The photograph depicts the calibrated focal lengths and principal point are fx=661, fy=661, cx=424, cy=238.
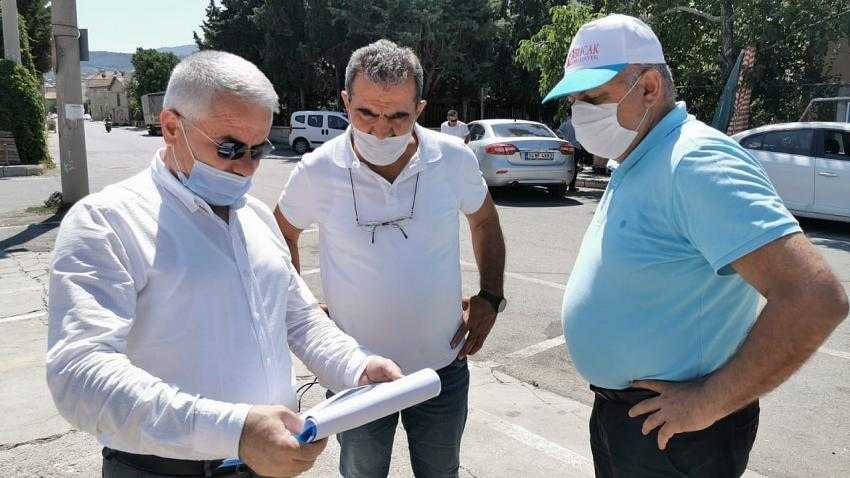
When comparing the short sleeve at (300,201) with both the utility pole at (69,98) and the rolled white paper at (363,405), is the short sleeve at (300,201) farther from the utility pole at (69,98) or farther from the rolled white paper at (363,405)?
the utility pole at (69,98)

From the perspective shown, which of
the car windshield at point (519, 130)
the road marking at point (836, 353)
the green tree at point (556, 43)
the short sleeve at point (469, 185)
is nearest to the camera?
the short sleeve at point (469, 185)

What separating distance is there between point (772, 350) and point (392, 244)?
1.28 m

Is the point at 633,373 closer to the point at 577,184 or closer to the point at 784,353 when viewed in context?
the point at 784,353

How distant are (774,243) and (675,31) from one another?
13804 mm

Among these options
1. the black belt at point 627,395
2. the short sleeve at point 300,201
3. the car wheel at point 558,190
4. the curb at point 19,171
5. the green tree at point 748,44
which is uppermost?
the green tree at point 748,44

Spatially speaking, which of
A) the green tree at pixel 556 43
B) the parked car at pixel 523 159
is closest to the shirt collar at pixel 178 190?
the parked car at pixel 523 159

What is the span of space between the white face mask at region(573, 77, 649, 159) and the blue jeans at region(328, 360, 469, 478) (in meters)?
1.02

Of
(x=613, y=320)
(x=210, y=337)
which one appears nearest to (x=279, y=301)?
(x=210, y=337)

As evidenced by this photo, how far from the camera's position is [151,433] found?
1360 mm

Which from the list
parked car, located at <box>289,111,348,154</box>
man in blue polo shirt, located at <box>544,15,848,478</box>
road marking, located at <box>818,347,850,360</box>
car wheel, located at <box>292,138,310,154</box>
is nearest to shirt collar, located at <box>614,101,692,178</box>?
man in blue polo shirt, located at <box>544,15,848,478</box>

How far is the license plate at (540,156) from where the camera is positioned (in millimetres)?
12172

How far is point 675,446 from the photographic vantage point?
1779 mm

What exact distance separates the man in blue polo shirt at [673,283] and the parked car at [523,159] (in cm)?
1004

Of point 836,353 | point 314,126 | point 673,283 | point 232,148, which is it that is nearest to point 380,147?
point 232,148
